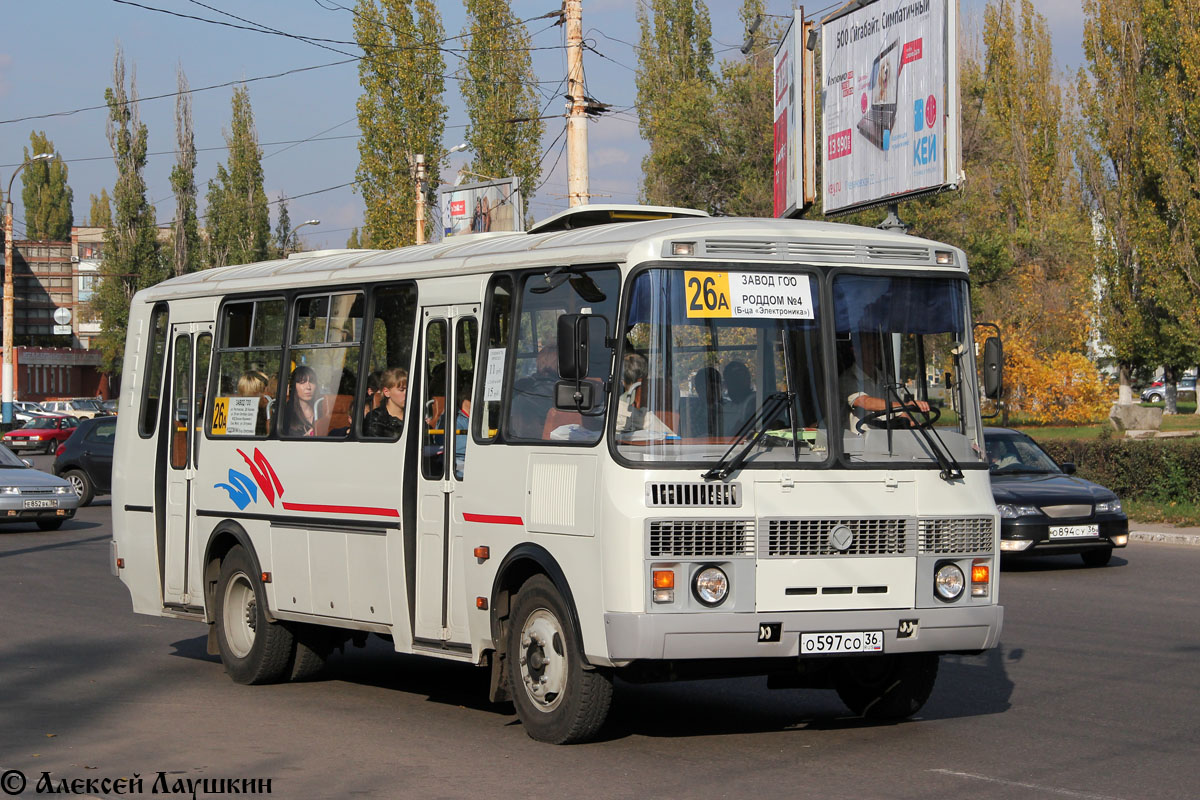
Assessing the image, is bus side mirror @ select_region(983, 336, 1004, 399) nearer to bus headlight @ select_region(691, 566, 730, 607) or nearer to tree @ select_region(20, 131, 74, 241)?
bus headlight @ select_region(691, 566, 730, 607)

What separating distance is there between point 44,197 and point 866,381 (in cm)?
13607

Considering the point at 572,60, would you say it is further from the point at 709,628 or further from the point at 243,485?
the point at 709,628

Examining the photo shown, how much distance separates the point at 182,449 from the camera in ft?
38.8

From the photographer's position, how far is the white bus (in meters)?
7.74

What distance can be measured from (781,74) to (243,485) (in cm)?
2183

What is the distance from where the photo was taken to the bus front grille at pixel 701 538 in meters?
7.61

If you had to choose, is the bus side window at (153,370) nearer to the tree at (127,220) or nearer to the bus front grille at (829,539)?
the bus front grille at (829,539)

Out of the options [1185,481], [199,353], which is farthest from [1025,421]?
[199,353]

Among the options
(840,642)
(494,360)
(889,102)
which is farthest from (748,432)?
(889,102)

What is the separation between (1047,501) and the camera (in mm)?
17906

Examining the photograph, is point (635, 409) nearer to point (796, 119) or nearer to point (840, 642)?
point (840, 642)

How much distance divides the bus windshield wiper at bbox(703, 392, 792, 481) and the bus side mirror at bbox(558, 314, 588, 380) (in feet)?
2.71

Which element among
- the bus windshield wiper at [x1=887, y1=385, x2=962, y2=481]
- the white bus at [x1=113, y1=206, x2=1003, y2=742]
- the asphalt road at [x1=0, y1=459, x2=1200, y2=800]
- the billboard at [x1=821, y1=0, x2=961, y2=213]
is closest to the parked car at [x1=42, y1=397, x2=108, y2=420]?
the billboard at [x1=821, y1=0, x2=961, y2=213]

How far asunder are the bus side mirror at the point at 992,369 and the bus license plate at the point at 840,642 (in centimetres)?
165
